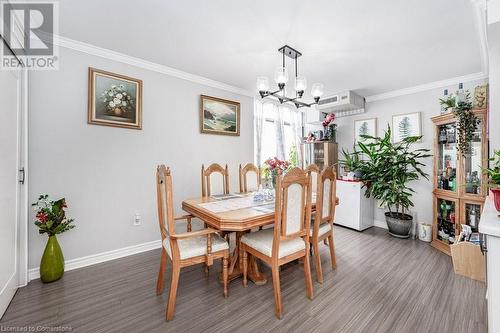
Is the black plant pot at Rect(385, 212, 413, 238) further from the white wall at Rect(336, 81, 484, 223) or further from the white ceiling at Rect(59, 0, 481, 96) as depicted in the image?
the white ceiling at Rect(59, 0, 481, 96)

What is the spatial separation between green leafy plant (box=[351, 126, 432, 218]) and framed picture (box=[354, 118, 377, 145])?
0.39m

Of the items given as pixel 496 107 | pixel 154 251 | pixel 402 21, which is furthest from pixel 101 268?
pixel 496 107

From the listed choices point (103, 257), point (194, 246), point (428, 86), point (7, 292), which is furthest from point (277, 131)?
point (7, 292)

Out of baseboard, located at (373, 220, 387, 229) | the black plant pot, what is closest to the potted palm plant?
the black plant pot

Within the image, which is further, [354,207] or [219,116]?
[354,207]

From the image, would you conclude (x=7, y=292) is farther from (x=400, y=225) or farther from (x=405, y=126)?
(x=405, y=126)

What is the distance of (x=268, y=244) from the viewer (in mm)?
1875

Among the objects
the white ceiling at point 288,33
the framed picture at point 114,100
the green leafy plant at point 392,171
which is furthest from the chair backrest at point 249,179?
the green leafy plant at point 392,171

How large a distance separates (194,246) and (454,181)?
11.5 feet

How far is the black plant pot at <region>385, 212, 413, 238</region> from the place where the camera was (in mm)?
3369

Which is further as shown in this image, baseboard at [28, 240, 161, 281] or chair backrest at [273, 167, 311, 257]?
baseboard at [28, 240, 161, 281]

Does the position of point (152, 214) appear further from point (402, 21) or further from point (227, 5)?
point (402, 21)

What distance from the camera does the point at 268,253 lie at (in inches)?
72.0

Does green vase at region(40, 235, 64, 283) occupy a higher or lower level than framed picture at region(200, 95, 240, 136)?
lower
